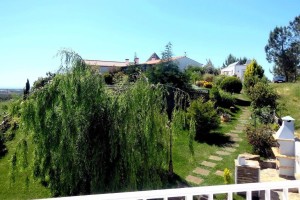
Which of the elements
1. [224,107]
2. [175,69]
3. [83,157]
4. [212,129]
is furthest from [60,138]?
[224,107]

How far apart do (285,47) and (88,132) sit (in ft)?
127

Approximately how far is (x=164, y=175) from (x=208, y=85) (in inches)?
801

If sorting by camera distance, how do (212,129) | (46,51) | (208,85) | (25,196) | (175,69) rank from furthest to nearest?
(208,85)
(175,69)
(212,129)
(25,196)
(46,51)

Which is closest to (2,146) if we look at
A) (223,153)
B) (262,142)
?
(223,153)

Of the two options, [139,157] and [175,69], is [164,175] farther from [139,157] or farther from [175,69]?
[175,69]

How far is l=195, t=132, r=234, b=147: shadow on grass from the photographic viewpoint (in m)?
13.5

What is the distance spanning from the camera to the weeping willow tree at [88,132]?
6.04 meters

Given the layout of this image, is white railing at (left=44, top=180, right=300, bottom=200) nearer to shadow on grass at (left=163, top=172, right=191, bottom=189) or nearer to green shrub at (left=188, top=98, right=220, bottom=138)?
shadow on grass at (left=163, top=172, right=191, bottom=189)

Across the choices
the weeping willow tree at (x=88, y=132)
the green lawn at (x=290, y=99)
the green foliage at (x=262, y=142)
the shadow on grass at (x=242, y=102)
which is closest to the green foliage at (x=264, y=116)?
the green foliage at (x=262, y=142)

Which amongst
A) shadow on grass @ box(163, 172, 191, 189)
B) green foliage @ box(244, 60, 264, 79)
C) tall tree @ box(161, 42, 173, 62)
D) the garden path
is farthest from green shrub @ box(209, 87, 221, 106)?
shadow on grass @ box(163, 172, 191, 189)

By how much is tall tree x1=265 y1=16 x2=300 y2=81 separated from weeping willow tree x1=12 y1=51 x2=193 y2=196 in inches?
1451

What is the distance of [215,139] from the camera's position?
1406cm

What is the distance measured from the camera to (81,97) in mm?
6035

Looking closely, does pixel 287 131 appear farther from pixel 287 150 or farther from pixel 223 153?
pixel 223 153
